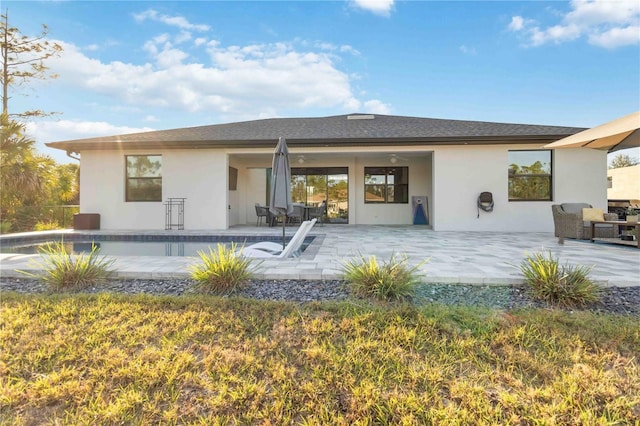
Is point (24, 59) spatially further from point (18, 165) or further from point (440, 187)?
point (440, 187)

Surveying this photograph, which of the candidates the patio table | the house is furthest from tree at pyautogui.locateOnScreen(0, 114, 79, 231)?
the house

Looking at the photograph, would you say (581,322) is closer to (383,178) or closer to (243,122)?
(383,178)

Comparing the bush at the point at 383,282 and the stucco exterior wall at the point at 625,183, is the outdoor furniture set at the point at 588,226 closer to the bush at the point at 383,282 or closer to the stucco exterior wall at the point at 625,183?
the bush at the point at 383,282

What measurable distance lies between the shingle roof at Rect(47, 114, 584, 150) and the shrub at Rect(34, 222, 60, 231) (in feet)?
9.58

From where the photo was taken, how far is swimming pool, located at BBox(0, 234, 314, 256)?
23.3 ft

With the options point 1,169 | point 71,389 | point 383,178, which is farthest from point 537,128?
point 1,169

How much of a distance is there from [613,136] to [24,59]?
2300 centimetres

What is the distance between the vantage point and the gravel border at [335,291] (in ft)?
10.8

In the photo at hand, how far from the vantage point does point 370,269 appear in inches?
137

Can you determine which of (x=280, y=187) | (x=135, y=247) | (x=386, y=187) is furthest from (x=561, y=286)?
(x=386, y=187)

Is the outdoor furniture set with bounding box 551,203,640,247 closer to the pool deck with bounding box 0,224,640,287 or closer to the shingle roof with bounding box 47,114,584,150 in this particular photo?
the pool deck with bounding box 0,224,640,287

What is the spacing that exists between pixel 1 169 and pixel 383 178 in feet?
43.2

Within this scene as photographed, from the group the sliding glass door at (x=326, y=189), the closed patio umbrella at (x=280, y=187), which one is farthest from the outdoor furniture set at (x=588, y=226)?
the sliding glass door at (x=326, y=189)

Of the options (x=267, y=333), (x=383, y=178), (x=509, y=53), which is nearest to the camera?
(x=267, y=333)
